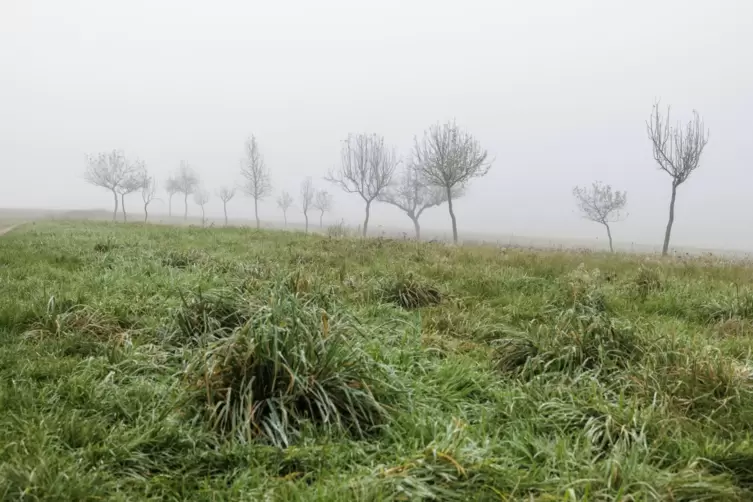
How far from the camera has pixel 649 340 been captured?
399 cm

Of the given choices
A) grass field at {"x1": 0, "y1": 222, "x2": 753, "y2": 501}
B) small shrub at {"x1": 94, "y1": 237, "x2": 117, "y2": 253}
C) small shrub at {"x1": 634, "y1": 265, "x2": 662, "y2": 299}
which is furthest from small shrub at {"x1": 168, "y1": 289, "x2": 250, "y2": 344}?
small shrub at {"x1": 94, "y1": 237, "x2": 117, "y2": 253}

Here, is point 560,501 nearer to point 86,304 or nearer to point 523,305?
point 523,305

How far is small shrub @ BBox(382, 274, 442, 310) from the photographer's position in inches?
238

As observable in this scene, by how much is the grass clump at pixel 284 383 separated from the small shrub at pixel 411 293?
2.85 metres

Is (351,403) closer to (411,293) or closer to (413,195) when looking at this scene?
(411,293)

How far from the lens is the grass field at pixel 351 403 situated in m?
2.10

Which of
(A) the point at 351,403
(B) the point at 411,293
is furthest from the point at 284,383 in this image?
(B) the point at 411,293

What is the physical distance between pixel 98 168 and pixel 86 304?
51992 mm

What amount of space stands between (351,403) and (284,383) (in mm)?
482

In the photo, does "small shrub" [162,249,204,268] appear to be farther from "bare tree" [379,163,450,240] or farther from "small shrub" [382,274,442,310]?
"bare tree" [379,163,450,240]

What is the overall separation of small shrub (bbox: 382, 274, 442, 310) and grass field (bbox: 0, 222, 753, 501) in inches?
28.2

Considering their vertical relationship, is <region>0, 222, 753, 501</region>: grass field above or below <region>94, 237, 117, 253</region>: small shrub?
below

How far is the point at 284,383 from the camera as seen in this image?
9.29 ft

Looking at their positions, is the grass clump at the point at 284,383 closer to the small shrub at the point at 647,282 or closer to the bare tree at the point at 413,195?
the small shrub at the point at 647,282
